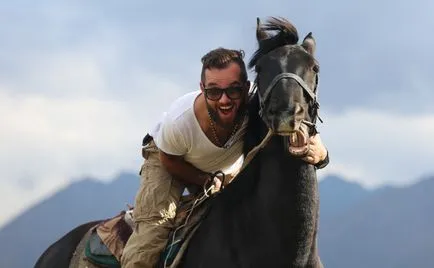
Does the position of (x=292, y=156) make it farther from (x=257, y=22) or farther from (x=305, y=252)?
(x=257, y=22)

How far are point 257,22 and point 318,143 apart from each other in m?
1.49

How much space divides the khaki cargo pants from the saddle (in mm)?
89

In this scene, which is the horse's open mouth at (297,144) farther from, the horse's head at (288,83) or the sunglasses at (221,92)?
the sunglasses at (221,92)

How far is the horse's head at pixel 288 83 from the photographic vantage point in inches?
305

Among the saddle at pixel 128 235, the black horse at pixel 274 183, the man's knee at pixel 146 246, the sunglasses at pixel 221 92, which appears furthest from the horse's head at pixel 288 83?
the man's knee at pixel 146 246

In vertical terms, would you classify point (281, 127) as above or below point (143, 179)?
above

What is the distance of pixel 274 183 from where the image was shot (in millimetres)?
8484

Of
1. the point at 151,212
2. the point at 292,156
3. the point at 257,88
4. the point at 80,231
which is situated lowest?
the point at 80,231

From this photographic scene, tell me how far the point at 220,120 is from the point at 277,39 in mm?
950

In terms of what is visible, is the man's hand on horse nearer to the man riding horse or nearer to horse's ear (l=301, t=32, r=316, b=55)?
the man riding horse

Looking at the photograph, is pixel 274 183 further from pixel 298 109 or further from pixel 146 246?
pixel 146 246

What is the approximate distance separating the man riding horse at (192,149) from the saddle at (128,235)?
121 mm

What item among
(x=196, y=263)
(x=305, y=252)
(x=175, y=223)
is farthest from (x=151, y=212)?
(x=305, y=252)

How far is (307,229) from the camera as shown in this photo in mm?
8391
